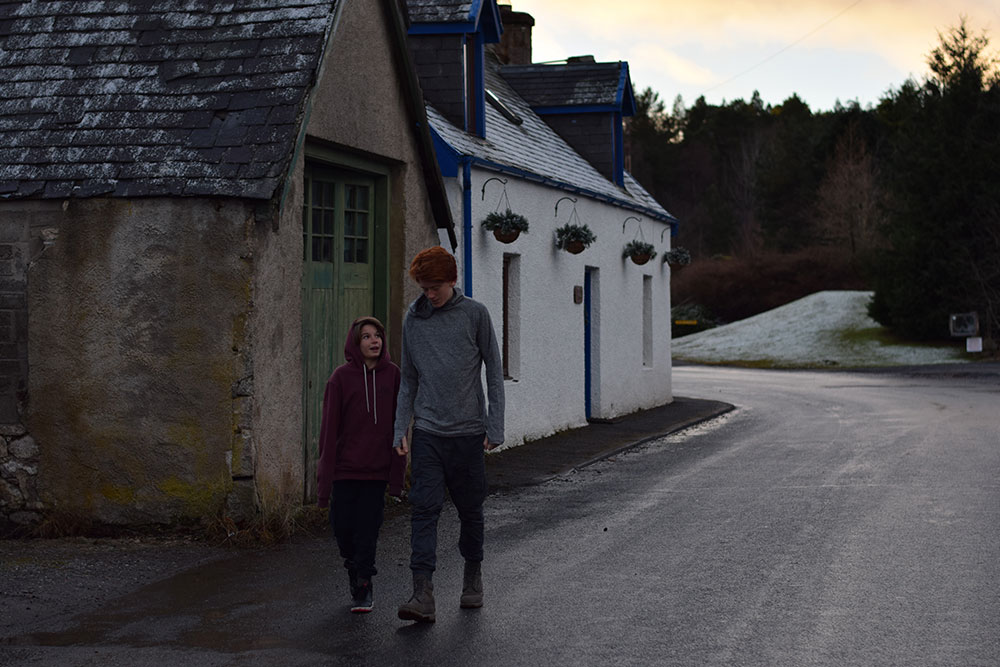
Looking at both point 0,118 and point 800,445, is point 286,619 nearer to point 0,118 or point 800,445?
point 0,118

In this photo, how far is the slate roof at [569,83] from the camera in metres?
22.7

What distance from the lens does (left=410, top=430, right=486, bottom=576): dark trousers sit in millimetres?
6809

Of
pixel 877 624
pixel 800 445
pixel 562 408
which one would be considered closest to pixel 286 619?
pixel 877 624

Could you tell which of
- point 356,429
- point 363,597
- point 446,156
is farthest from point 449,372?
point 446,156

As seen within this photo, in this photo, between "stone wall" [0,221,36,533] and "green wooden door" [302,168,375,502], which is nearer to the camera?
"stone wall" [0,221,36,533]

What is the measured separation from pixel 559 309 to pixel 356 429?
1166 cm

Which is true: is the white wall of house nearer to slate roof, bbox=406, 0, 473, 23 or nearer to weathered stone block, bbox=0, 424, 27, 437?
slate roof, bbox=406, 0, 473, 23

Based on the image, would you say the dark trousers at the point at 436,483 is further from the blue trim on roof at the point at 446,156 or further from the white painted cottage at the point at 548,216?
the blue trim on roof at the point at 446,156

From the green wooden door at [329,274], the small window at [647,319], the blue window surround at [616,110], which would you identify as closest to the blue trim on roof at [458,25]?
the green wooden door at [329,274]

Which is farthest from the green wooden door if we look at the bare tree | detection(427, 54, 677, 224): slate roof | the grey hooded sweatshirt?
the bare tree

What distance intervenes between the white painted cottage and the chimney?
5.66 ft

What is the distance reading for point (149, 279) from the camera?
30.0ft

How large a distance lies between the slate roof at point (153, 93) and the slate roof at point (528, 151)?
4993 mm

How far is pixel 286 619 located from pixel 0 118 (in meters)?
5.04
